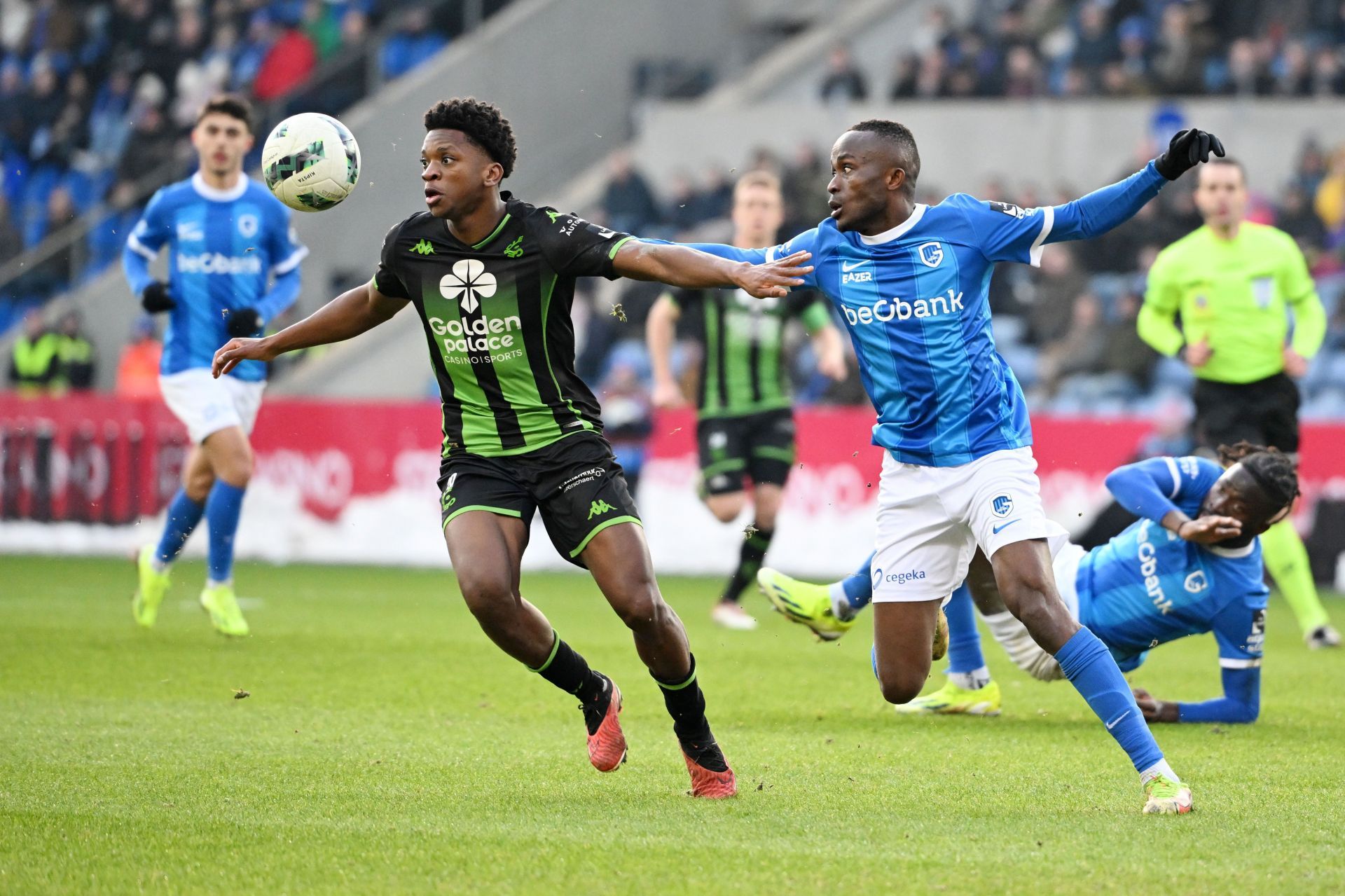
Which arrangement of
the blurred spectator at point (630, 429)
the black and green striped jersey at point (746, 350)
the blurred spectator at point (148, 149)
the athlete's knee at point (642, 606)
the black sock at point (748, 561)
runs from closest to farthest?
the athlete's knee at point (642, 606) < the black sock at point (748, 561) < the black and green striped jersey at point (746, 350) < the blurred spectator at point (630, 429) < the blurred spectator at point (148, 149)

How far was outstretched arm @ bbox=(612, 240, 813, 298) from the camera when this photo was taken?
5.43 metres

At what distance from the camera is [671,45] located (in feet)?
79.9

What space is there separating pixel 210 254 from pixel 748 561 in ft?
12.6

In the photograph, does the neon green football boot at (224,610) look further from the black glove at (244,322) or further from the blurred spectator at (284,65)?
the blurred spectator at (284,65)

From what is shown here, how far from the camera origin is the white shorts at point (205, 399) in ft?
32.9

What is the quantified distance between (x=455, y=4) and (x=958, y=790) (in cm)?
1902

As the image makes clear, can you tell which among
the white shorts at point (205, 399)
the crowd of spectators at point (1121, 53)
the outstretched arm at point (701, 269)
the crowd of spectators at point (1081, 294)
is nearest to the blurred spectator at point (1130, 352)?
the crowd of spectators at point (1081, 294)

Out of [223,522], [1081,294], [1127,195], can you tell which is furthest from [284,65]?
[1127,195]

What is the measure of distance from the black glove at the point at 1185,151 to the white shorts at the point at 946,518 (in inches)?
42.6

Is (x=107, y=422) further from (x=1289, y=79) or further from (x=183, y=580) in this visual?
(x=1289, y=79)

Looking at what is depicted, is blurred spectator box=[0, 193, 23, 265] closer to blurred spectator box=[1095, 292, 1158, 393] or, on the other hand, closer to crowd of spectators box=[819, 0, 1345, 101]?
crowd of spectators box=[819, 0, 1345, 101]

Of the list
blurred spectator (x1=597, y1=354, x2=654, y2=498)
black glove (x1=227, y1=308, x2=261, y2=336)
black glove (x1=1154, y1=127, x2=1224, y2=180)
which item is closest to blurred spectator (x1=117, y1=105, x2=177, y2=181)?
blurred spectator (x1=597, y1=354, x2=654, y2=498)

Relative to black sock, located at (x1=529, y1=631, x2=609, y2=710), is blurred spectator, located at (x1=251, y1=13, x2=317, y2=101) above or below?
above

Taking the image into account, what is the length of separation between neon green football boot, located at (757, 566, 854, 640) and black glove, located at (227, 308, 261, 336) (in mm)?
3404
